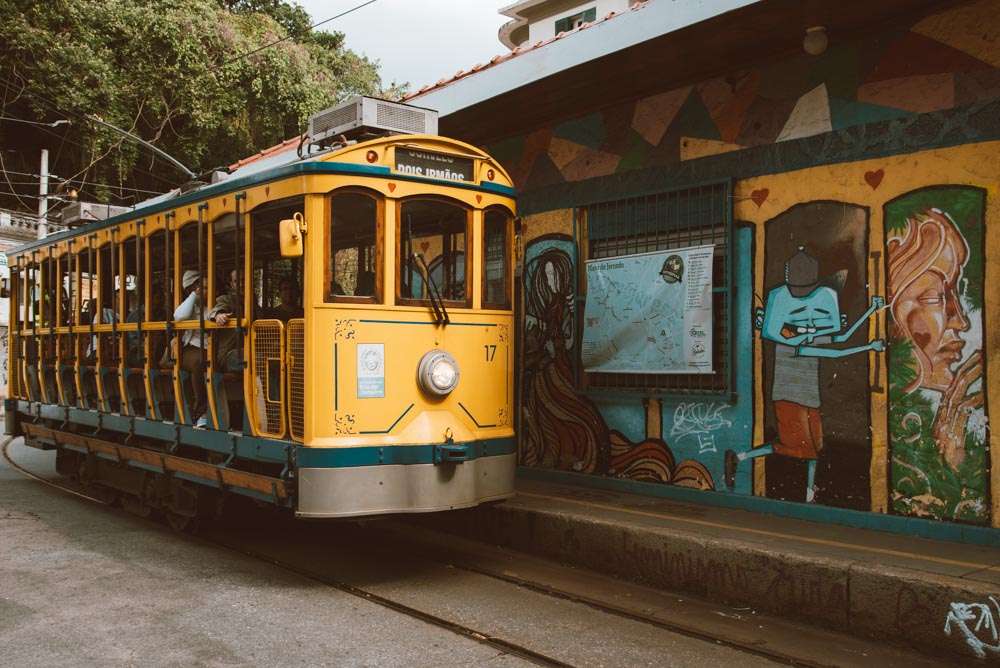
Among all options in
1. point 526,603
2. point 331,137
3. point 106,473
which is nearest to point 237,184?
point 331,137

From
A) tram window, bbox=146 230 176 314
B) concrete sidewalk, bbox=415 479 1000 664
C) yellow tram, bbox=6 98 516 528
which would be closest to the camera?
concrete sidewalk, bbox=415 479 1000 664

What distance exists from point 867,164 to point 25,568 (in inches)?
280

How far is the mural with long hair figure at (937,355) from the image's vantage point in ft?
20.3

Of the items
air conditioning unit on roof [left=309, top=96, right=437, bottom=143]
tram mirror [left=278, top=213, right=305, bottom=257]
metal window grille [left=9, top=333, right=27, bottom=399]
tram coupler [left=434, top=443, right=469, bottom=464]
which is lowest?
tram coupler [left=434, top=443, right=469, bottom=464]

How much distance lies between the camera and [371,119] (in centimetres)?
669

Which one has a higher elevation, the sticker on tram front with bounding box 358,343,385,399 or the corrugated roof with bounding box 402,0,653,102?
the corrugated roof with bounding box 402,0,653,102

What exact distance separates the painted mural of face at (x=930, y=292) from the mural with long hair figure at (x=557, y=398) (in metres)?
2.72

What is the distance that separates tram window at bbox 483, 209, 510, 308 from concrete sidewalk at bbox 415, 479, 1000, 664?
1881 mm

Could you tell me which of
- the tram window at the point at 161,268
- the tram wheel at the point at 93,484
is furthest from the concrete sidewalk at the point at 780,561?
the tram wheel at the point at 93,484

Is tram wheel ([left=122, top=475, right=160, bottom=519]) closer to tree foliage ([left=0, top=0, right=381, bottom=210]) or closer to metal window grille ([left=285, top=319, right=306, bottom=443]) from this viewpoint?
metal window grille ([left=285, top=319, right=306, bottom=443])

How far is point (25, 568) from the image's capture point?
652 cm

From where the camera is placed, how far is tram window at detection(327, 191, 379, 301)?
6105 millimetres

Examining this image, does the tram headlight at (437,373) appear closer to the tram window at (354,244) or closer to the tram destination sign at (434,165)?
the tram window at (354,244)

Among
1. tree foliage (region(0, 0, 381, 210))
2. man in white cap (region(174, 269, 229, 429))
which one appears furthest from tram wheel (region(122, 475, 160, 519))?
tree foliage (region(0, 0, 381, 210))
